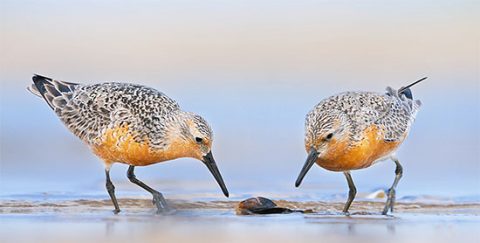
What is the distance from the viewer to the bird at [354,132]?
1040 cm

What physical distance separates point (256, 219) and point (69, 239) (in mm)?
1730

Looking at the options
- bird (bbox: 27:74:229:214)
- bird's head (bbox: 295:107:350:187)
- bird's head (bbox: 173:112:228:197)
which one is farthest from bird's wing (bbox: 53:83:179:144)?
bird's head (bbox: 295:107:350:187)

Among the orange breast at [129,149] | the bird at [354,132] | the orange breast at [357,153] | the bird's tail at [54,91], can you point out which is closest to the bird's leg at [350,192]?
the bird at [354,132]

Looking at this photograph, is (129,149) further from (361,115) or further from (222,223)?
(361,115)

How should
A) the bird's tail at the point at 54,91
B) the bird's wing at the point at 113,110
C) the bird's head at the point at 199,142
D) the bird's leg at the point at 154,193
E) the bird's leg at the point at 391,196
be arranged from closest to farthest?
the bird's head at the point at 199,142
the bird's leg at the point at 391,196
the bird's leg at the point at 154,193
the bird's wing at the point at 113,110
the bird's tail at the point at 54,91

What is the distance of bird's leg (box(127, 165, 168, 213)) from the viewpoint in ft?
35.3

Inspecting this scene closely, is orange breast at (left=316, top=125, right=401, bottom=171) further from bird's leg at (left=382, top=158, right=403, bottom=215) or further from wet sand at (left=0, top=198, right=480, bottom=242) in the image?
wet sand at (left=0, top=198, right=480, bottom=242)

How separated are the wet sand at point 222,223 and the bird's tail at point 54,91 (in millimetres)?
1135

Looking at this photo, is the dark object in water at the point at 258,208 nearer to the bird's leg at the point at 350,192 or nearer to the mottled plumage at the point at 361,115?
the bird's leg at the point at 350,192

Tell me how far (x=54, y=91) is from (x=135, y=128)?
1.22 metres

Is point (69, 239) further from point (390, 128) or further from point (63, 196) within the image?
point (390, 128)

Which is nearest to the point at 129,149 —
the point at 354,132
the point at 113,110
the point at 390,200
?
the point at 113,110

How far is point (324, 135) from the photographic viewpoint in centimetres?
1034

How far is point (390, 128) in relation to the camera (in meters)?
11.0
